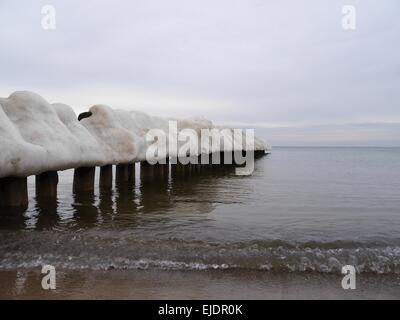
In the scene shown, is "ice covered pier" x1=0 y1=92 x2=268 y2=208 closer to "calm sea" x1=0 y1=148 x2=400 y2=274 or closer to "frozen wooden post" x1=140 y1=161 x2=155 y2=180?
"frozen wooden post" x1=140 y1=161 x2=155 y2=180

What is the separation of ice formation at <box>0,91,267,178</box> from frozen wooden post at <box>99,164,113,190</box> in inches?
47.0

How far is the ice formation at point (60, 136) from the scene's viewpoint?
706 cm

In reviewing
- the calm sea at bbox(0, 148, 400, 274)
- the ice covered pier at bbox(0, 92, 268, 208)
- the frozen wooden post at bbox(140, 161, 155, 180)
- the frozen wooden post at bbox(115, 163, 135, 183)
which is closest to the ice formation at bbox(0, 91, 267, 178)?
the ice covered pier at bbox(0, 92, 268, 208)

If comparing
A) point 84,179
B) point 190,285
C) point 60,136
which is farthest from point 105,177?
point 190,285

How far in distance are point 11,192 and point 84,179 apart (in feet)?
10.5

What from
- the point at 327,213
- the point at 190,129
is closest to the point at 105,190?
the point at 327,213

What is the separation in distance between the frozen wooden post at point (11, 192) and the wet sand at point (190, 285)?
10.6 feet

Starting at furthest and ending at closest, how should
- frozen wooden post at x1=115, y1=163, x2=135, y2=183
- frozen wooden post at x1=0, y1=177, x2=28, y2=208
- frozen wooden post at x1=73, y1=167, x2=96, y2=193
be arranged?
frozen wooden post at x1=115, y1=163, x2=135, y2=183 < frozen wooden post at x1=73, y1=167, x2=96, y2=193 < frozen wooden post at x1=0, y1=177, x2=28, y2=208

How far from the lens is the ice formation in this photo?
7.06 metres

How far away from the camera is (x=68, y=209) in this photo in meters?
9.45

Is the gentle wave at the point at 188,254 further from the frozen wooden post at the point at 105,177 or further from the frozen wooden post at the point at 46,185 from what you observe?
the frozen wooden post at the point at 105,177

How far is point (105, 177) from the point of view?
41.1 ft

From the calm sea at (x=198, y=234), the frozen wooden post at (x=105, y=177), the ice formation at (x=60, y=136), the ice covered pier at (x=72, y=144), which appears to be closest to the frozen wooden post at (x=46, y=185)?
the ice covered pier at (x=72, y=144)

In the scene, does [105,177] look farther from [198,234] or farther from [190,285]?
[190,285]
